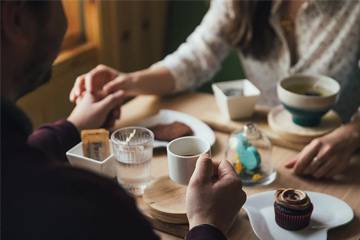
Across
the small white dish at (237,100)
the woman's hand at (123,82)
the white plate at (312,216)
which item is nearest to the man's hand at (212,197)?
the white plate at (312,216)

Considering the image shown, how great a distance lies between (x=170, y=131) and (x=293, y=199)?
16.0 inches

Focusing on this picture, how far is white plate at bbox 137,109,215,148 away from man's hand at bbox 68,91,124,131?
8cm

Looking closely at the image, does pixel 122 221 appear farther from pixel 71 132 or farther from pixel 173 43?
pixel 173 43

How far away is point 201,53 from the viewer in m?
1.61

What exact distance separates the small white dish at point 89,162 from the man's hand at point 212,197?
0.73 feet

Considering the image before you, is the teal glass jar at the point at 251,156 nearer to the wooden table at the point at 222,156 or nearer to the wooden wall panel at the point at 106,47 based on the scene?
the wooden table at the point at 222,156

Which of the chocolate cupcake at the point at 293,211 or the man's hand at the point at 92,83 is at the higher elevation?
the man's hand at the point at 92,83

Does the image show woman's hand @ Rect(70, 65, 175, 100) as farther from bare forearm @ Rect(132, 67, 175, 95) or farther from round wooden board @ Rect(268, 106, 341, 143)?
round wooden board @ Rect(268, 106, 341, 143)

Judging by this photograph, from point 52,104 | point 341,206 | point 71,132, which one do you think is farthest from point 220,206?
point 52,104

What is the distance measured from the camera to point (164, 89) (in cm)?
153

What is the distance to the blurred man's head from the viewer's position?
0.73 meters

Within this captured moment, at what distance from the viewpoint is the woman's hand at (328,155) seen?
1.18 m

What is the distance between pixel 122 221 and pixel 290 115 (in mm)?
761

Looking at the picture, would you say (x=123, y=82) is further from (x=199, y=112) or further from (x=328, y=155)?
(x=328, y=155)
